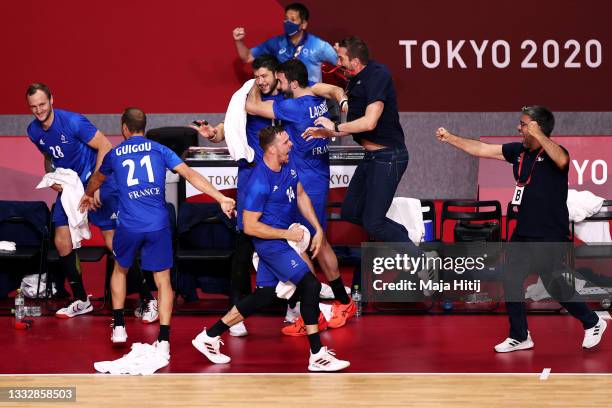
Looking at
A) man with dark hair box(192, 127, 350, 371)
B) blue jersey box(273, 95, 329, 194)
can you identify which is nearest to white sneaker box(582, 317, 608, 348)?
man with dark hair box(192, 127, 350, 371)

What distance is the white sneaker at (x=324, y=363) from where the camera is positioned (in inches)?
286

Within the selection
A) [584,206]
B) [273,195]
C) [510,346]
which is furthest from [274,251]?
[584,206]

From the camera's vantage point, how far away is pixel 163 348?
755 cm

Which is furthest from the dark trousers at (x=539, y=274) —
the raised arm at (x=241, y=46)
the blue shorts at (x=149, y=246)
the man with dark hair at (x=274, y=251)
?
the raised arm at (x=241, y=46)

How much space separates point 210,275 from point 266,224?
2.05 meters

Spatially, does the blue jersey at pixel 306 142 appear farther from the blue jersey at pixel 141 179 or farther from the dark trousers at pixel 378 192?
the blue jersey at pixel 141 179

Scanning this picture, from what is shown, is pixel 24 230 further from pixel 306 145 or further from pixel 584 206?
pixel 584 206

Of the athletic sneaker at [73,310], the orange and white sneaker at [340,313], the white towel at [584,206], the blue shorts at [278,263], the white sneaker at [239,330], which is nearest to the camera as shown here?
the blue shorts at [278,263]

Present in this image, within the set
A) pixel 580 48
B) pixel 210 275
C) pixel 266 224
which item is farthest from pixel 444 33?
pixel 266 224

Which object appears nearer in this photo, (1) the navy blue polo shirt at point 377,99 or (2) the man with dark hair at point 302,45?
(1) the navy blue polo shirt at point 377,99

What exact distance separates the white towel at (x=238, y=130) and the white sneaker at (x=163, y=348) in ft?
5.69

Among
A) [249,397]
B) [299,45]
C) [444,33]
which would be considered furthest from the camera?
[444,33]

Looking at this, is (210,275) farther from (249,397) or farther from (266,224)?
(249,397)

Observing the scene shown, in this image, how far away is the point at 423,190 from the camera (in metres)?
12.4
